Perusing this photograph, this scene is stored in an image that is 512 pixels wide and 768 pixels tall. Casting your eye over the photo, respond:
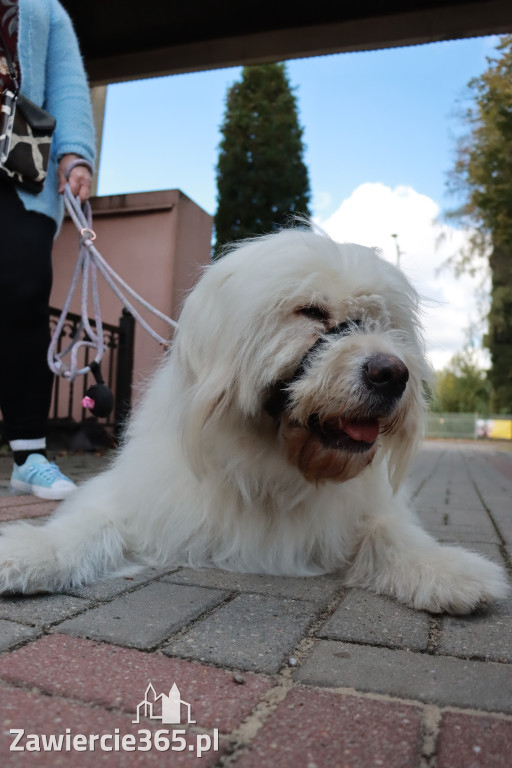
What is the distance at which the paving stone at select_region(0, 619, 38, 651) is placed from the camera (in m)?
1.42

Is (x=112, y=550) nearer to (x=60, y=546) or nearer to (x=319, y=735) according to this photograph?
(x=60, y=546)

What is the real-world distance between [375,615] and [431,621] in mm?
150

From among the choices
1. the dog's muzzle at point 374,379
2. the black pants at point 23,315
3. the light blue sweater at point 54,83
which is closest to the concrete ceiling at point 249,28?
the light blue sweater at point 54,83

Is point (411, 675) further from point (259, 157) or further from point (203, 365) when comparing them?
point (259, 157)

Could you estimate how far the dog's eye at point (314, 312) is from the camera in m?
2.05

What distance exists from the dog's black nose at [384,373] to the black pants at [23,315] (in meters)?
2.07

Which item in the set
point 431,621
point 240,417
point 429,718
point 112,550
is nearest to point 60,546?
point 112,550

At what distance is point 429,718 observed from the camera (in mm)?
1138

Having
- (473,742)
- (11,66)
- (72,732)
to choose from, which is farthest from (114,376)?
(473,742)

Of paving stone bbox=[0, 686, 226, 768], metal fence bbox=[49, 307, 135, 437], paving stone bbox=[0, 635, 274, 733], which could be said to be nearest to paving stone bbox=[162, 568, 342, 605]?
paving stone bbox=[0, 635, 274, 733]

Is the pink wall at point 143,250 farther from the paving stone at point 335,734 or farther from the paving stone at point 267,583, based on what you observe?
the paving stone at point 335,734

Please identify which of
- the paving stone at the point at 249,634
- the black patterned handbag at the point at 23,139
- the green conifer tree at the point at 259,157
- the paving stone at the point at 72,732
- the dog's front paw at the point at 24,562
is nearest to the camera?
the paving stone at the point at 72,732

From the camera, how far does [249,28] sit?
6621 millimetres

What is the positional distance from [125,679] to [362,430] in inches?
40.9
